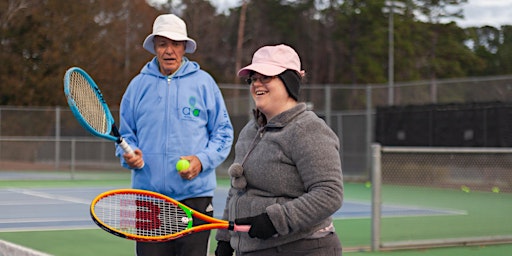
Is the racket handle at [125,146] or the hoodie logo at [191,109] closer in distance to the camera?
the racket handle at [125,146]

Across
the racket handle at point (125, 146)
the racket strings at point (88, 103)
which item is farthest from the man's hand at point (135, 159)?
the racket strings at point (88, 103)

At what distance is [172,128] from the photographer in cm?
512

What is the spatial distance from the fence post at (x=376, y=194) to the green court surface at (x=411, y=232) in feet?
0.52

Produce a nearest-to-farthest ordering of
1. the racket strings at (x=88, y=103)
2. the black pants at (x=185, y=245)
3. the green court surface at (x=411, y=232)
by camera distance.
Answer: the racket strings at (x=88, y=103)
the black pants at (x=185, y=245)
the green court surface at (x=411, y=232)

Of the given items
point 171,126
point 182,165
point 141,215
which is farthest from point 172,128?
point 141,215

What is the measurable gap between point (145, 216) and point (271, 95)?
94cm

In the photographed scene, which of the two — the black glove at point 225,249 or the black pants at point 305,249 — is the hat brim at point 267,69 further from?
the black glove at point 225,249

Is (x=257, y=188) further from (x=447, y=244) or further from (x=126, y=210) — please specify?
(x=447, y=244)

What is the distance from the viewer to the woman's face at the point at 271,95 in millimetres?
3875

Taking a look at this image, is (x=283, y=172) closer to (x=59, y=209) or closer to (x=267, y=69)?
(x=267, y=69)

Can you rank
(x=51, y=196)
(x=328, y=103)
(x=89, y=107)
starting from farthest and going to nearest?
(x=328, y=103)
(x=51, y=196)
(x=89, y=107)

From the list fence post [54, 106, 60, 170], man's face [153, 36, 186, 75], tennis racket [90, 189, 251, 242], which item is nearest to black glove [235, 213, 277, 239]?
tennis racket [90, 189, 251, 242]

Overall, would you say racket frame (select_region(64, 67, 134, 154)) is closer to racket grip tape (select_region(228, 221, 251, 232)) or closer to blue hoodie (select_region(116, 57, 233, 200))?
blue hoodie (select_region(116, 57, 233, 200))

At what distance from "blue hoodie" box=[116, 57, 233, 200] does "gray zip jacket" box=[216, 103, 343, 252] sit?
1116 mm
